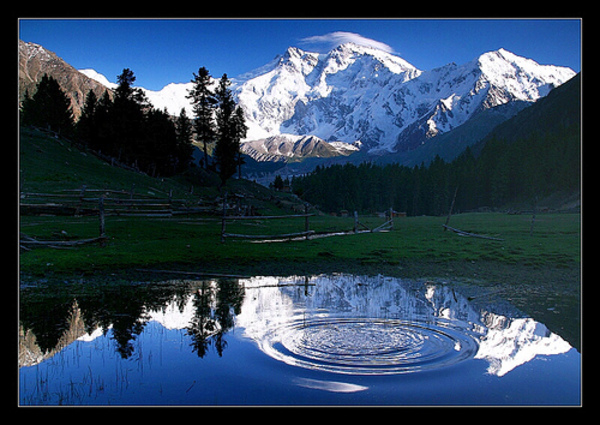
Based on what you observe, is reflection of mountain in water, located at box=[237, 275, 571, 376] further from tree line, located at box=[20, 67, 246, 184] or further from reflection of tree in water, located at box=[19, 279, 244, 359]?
tree line, located at box=[20, 67, 246, 184]

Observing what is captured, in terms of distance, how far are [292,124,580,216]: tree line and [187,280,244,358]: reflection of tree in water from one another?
292 feet

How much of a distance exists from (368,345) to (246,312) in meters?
4.43


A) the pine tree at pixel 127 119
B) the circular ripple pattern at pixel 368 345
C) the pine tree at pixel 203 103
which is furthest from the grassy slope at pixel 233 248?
the pine tree at pixel 203 103

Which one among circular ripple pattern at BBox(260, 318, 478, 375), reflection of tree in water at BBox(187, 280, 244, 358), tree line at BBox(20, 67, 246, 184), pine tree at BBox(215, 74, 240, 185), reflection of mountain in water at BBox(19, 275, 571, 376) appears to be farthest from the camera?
pine tree at BBox(215, 74, 240, 185)

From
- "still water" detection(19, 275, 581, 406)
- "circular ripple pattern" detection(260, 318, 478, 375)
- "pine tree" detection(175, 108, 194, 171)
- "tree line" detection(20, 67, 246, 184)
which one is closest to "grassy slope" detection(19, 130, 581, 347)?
"still water" detection(19, 275, 581, 406)

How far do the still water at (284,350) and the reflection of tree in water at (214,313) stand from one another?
0.05m

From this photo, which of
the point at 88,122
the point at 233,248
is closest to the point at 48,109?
the point at 88,122

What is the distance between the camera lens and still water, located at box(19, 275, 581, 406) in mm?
7656

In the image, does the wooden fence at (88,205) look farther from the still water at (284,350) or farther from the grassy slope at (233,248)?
the still water at (284,350)

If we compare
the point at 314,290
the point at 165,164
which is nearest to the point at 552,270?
the point at 314,290

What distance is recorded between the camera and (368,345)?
32.7 feet

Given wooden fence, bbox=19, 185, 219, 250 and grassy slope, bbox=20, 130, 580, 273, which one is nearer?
grassy slope, bbox=20, 130, 580, 273

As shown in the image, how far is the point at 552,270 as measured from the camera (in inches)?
808
